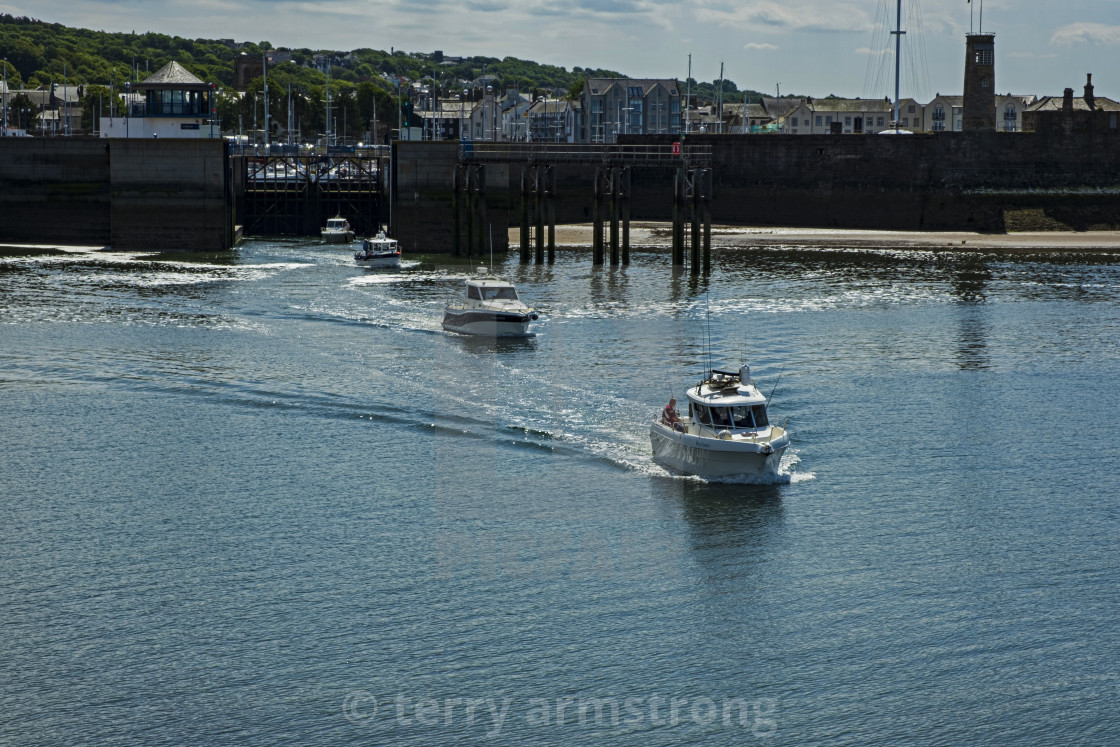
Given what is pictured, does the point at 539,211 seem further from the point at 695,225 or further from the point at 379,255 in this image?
the point at 379,255

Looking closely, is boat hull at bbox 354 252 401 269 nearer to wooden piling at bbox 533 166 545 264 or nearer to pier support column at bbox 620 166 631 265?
wooden piling at bbox 533 166 545 264

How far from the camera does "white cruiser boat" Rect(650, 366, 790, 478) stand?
106ft

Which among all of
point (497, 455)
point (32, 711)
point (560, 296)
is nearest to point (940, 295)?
point (560, 296)

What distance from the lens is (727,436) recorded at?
32.2 metres

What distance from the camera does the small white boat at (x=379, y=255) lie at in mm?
74812

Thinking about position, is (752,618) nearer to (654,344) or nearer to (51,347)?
(654,344)

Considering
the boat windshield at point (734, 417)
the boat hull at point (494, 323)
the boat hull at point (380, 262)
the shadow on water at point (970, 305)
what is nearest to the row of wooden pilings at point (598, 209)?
the boat hull at point (380, 262)

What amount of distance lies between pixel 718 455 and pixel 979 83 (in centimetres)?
8222

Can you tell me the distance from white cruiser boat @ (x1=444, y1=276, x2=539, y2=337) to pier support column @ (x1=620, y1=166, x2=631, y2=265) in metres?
Result: 25.6

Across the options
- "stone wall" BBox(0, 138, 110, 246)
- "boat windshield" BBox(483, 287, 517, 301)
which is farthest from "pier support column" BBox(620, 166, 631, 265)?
"stone wall" BBox(0, 138, 110, 246)

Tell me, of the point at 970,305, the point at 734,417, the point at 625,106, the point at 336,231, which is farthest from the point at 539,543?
the point at 625,106

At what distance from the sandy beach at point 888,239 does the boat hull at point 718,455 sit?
61.6 m

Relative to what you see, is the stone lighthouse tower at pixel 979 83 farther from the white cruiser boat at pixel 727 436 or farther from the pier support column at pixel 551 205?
the white cruiser boat at pixel 727 436

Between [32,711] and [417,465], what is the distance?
1455cm
